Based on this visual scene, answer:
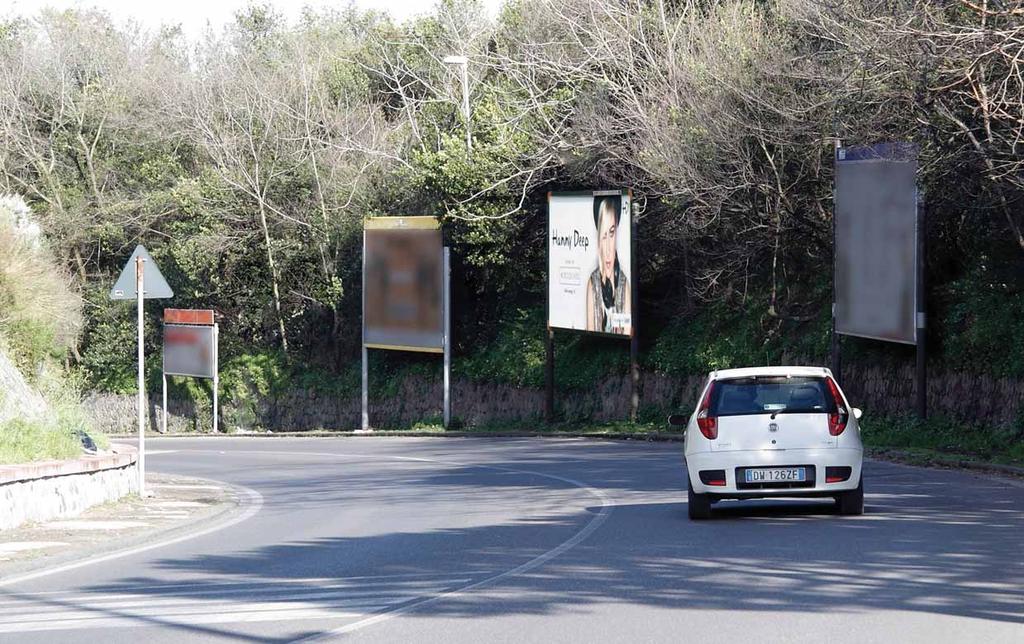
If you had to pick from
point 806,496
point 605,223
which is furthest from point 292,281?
point 806,496

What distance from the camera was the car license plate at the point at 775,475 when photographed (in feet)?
49.0

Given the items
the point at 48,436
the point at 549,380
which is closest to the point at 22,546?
the point at 48,436

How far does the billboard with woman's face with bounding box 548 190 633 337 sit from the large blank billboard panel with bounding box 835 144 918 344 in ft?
29.3

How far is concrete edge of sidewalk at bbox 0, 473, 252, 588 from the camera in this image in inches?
491

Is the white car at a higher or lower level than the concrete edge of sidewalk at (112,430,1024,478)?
higher

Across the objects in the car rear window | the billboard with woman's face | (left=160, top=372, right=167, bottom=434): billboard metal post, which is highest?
the billboard with woman's face

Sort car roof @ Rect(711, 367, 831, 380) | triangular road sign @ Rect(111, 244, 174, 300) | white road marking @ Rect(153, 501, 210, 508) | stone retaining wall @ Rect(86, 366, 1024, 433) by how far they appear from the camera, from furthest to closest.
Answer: stone retaining wall @ Rect(86, 366, 1024, 433) → triangular road sign @ Rect(111, 244, 174, 300) → white road marking @ Rect(153, 501, 210, 508) → car roof @ Rect(711, 367, 831, 380)

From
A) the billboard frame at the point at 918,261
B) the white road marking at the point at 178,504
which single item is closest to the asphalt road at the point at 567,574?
the white road marking at the point at 178,504

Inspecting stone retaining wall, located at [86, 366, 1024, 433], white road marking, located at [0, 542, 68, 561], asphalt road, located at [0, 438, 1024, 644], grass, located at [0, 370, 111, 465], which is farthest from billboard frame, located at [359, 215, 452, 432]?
white road marking, located at [0, 542, 68, 561]

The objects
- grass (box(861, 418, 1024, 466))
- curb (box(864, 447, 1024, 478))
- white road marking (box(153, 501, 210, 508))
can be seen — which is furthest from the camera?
grass (box(861, 418, 1024, 466))

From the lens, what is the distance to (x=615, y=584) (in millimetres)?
10812

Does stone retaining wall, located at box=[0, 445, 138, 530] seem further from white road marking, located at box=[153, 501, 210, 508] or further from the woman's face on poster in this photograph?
the woman's face on poster

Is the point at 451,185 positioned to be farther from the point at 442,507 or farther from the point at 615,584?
the point at 615,584

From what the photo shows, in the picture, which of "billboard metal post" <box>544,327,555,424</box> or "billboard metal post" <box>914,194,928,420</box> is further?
"billboard metal post" <box>544,327,555,424</box>
